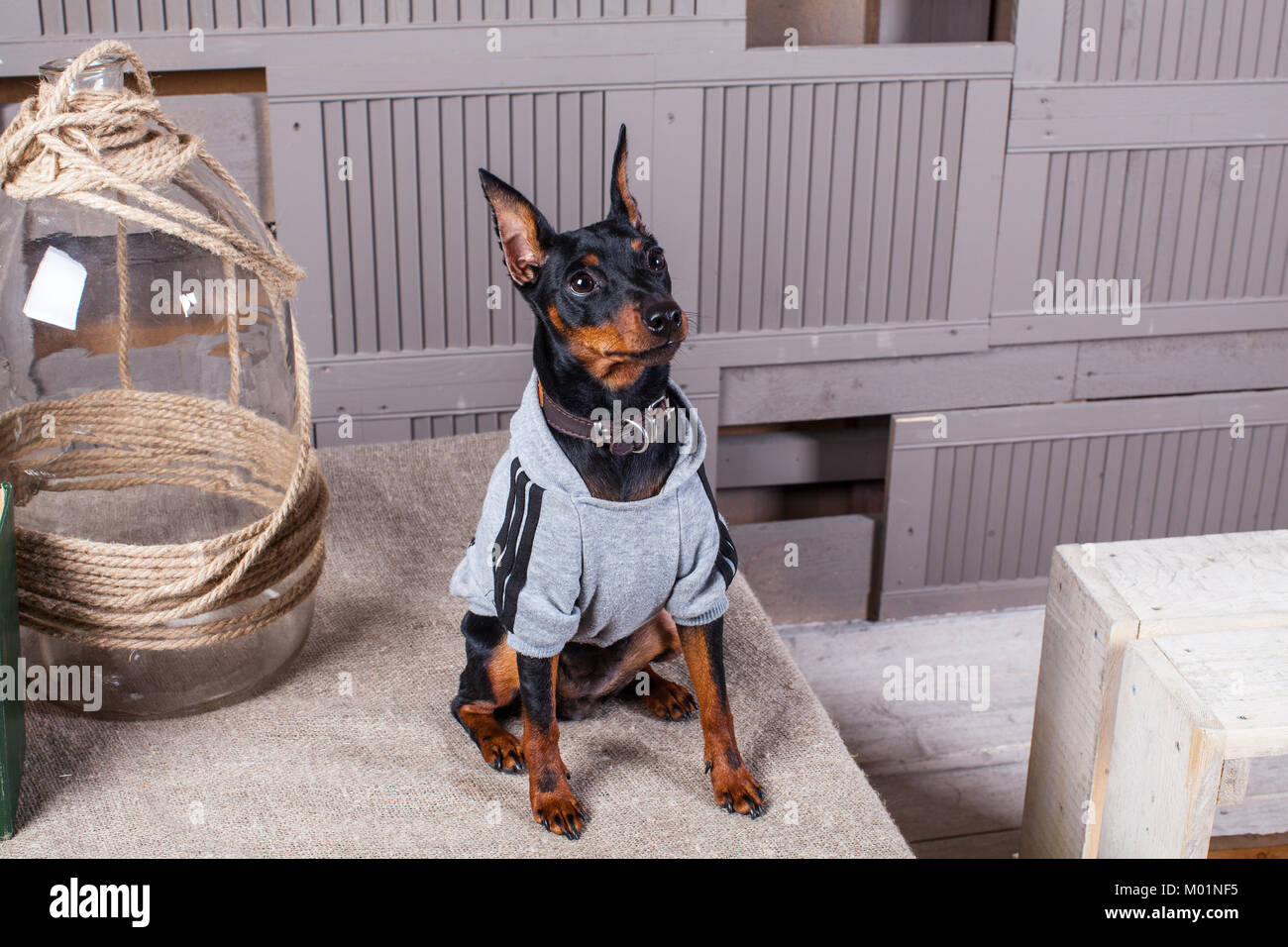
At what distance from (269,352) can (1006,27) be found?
1.51 meters

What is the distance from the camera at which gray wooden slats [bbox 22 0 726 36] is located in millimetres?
1957

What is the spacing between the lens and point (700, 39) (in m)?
2.14

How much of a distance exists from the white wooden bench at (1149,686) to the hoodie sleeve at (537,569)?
601 mm

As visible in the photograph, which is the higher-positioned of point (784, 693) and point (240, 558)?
point (240, 558)

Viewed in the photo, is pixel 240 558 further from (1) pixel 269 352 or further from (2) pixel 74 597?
(1) pixel 269 352

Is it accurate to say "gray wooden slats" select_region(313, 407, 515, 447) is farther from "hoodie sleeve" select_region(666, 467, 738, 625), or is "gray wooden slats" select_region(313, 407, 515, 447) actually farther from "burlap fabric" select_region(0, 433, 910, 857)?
"hoodie sleeve" select_region(666, 467, 738, 625)

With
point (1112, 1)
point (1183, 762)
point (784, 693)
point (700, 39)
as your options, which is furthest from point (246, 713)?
point (1112, 1)

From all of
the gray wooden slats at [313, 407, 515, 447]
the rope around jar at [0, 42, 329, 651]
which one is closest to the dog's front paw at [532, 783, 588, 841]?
the rope around jar at [0, 42, 329, 651]

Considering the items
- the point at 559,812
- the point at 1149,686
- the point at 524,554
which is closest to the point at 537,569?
the point at 524,554

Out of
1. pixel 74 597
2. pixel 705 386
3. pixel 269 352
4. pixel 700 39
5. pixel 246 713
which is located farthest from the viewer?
pixel 705 386

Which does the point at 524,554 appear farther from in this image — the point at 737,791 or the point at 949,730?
the point at 949,730

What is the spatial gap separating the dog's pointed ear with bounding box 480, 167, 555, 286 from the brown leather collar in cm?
14

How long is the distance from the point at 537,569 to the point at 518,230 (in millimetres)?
338

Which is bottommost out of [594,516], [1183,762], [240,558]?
[1183,762]
